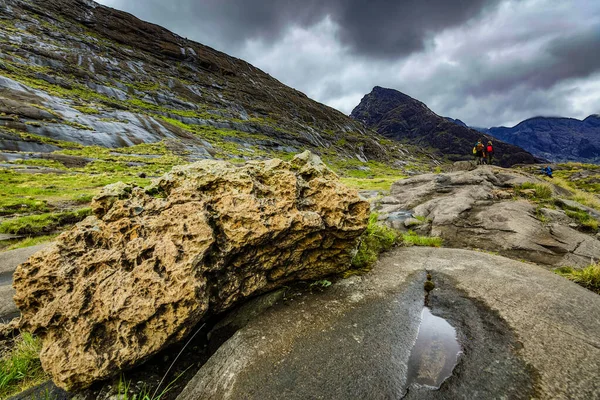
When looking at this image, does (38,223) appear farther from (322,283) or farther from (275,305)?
(322,283)

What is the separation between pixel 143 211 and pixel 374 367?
5.56 metres

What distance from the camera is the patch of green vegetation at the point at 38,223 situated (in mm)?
18156

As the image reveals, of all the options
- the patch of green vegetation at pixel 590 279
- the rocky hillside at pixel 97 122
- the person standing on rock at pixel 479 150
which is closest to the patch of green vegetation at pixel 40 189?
the rocky hillside at pixel 97 122

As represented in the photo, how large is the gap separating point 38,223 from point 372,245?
994 inches

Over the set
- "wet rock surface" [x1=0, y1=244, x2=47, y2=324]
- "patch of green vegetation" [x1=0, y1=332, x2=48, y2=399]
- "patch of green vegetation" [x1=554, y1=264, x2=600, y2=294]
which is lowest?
"wet rock surface" [x1=0, y1=244, x2=47, y2=324]

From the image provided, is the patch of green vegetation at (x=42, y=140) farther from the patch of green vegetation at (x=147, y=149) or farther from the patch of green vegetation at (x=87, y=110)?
the patch of green vegetation at (x=87, y=110)

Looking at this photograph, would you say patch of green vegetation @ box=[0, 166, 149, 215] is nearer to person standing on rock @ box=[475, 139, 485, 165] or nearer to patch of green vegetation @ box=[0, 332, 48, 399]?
A: patch of green vegetation @ box=[0, 332, 48, 399]

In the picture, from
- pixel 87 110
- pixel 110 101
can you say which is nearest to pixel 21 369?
pixel 87 110

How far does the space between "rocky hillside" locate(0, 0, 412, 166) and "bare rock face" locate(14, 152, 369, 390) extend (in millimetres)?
70626

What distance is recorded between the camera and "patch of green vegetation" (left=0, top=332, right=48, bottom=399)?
4256 millimetres

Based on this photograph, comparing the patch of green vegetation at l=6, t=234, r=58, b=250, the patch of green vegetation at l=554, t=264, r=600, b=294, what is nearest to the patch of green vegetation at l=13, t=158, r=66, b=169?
the patch of green vegetation at l=6, t=234, r=58, b=250

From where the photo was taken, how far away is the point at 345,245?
22.1ft

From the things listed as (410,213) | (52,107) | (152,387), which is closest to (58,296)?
(152,387)

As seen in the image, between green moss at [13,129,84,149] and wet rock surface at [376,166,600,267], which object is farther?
green moss at [13,129,84,149]
